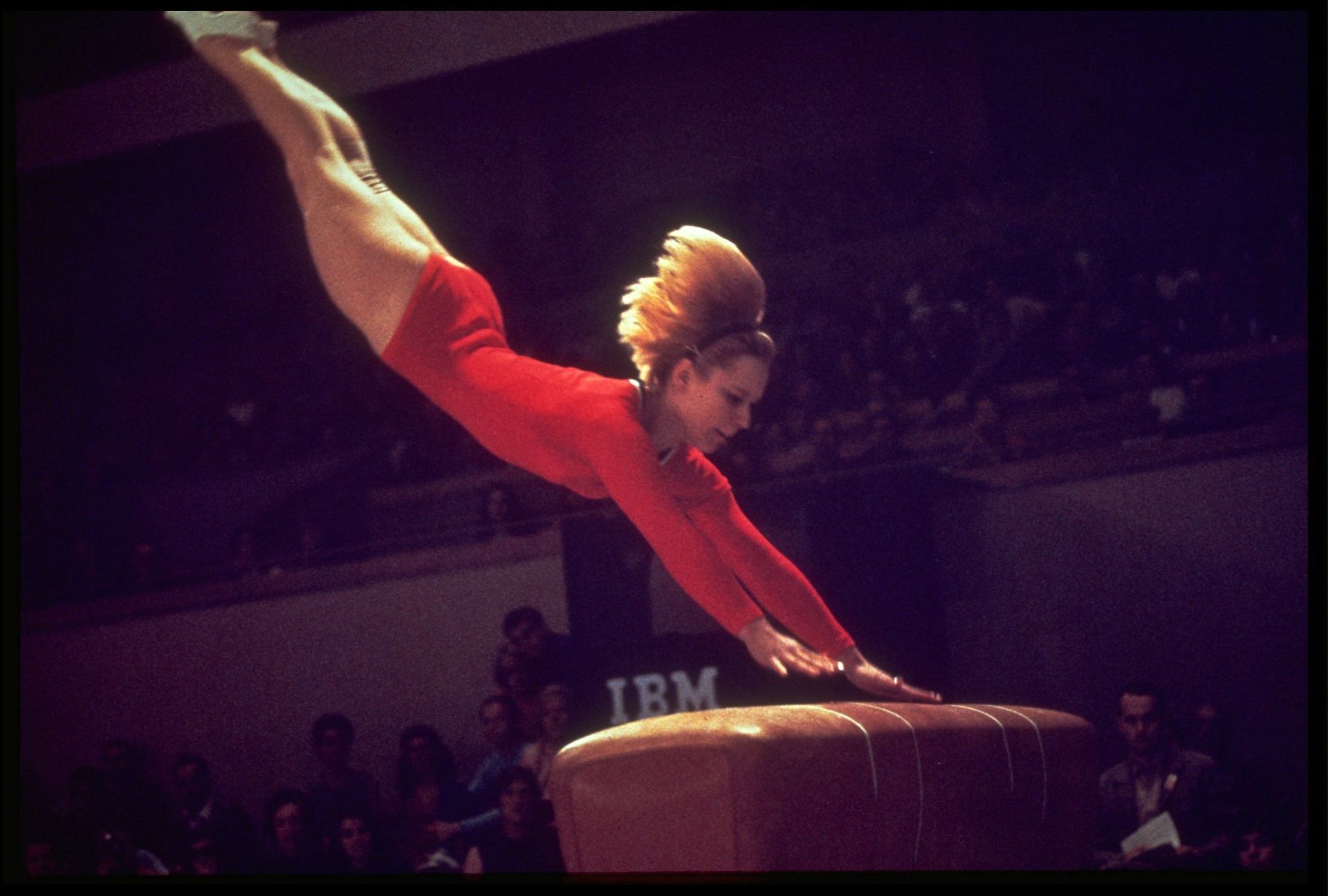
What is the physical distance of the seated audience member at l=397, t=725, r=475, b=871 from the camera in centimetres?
438

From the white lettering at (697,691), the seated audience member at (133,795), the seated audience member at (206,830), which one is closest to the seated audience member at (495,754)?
the white lettering at (697,691)

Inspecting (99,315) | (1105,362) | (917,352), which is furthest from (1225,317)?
(99,315)

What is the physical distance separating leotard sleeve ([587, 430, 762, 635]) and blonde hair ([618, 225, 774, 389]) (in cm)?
36

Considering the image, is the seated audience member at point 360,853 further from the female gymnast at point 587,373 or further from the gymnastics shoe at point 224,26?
the gymnastics shoe at point 224,26

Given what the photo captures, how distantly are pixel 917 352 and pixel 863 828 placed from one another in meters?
3.15

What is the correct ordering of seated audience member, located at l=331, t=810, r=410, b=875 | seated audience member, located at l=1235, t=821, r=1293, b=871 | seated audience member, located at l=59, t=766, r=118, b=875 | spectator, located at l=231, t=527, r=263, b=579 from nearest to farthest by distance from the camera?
seated audience member, located at l=1235, t=821, r=1293, b=871, seated audience member, located at l=331, t=810, r=410, b=875, seated audience member, located at l=59, t=766, r=118, b=875, spectator, located at l=231, t=527, r=263, b=579

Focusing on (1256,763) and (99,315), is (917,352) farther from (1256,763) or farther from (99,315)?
(99,315)

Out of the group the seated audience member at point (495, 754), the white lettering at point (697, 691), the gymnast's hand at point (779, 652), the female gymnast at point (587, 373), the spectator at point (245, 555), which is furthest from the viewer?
the spectator at point (245, 555)

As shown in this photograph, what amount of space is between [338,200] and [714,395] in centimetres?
104

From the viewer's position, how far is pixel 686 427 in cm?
298

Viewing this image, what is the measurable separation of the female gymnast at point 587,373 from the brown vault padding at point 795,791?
21 centimetres

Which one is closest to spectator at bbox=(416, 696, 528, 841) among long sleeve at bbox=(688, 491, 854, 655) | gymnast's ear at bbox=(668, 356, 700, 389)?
long sleeve at bbox=(688, 491, 854, 655)

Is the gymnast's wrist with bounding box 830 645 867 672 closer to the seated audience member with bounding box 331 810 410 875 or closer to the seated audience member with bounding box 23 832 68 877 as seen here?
the seated audience member with bounding box 331 810 410 875

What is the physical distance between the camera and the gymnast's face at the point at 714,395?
2.92m
